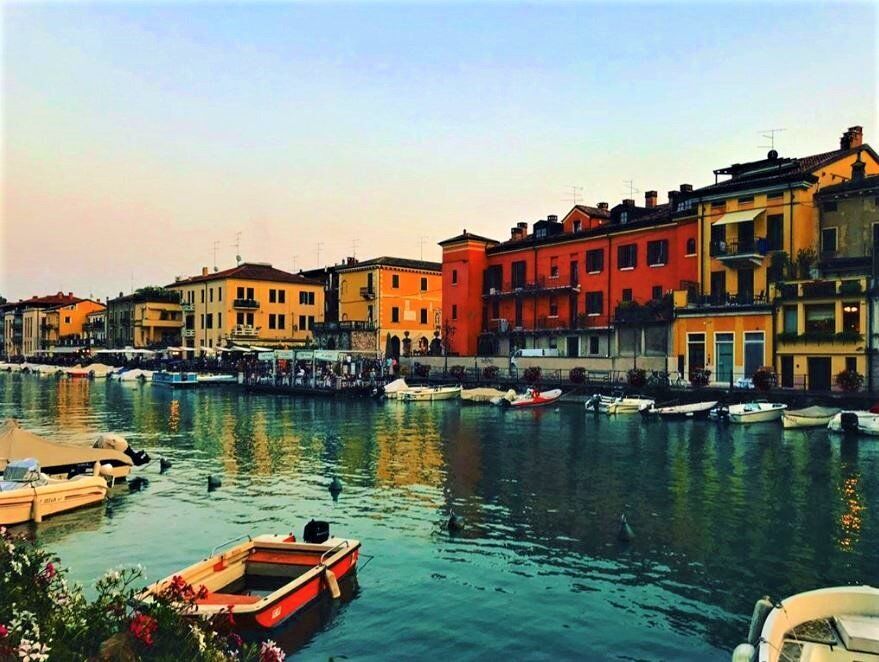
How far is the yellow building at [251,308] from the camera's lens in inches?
3482

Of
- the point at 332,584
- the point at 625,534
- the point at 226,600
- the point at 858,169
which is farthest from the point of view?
the point at 858,169

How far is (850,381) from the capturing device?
37.6 m

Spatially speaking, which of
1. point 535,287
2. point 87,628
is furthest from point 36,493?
point 535,287

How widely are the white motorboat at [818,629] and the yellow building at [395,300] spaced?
72.7 meters

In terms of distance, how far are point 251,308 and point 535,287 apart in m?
41.2

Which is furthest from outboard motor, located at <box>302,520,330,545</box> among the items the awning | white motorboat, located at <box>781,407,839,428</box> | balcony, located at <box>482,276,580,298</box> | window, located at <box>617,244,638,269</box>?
balcony, located at <box>482,276,580,298</box>

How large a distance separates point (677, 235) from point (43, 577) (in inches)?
2024

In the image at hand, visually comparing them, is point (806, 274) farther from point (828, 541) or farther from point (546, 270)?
point (828, 541)

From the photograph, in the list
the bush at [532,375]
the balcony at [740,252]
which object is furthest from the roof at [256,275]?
the balcony at [740,252]

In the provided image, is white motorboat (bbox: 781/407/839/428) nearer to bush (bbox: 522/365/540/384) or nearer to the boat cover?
bush (bbox: 522/365/540/384)

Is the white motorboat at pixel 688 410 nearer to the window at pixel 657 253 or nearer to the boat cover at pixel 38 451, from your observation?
the window at pixel 657 253

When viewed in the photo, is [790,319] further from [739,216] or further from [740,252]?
[739,216]

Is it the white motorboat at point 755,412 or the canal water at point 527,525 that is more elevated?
the white motorboat at point 755,412

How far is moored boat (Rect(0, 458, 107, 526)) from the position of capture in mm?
18375
